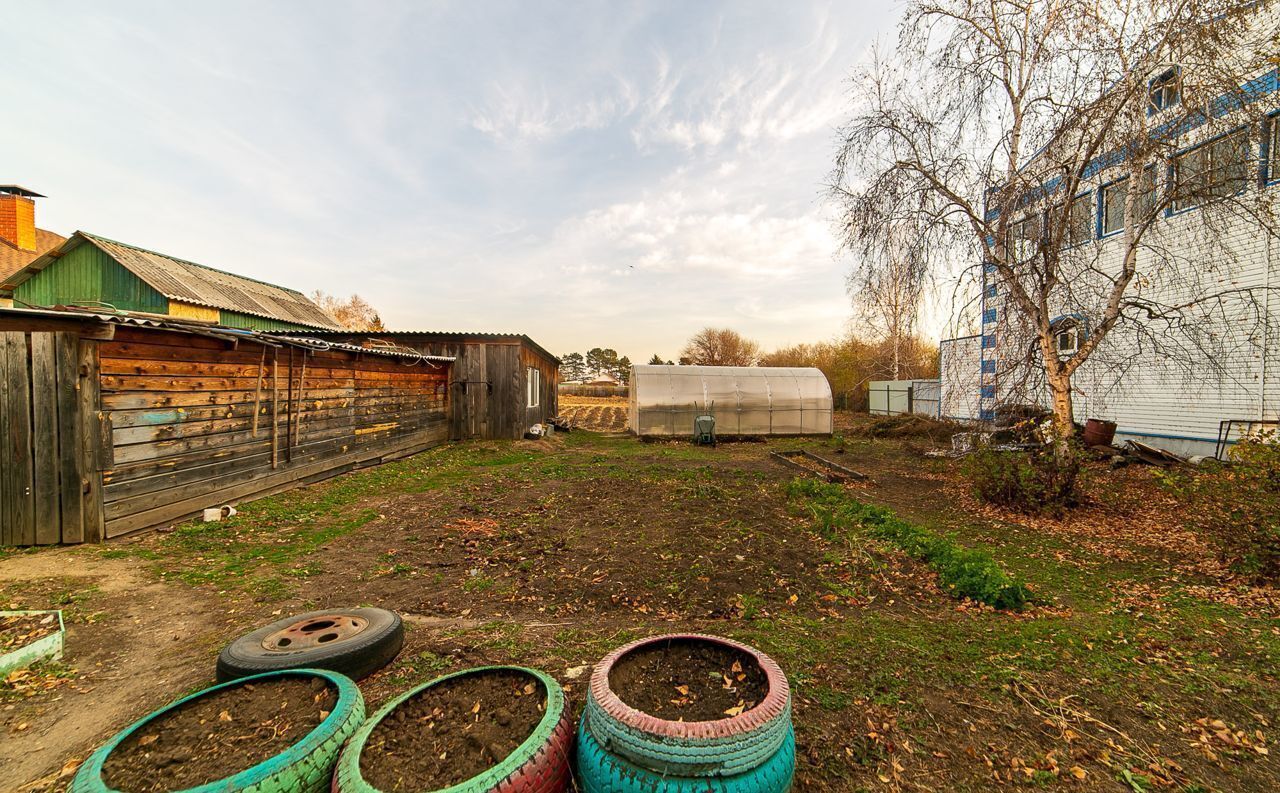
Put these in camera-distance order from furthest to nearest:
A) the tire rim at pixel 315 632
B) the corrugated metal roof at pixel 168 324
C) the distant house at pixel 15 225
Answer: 1. the distant house at pixel 15 225
2. the corrugated metal roof at pixel 168 324
3. the tire rim at pixel 315 632

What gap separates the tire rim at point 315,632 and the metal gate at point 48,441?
4.63 meters

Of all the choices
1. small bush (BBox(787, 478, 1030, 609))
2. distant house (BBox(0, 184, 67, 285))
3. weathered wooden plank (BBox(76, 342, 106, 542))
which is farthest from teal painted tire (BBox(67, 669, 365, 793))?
distant house (BBox(0, 184, 67, 285))

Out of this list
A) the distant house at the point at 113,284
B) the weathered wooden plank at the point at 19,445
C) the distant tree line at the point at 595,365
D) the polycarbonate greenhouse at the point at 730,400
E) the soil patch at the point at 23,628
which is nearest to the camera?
the soil patch at the point at 23,628

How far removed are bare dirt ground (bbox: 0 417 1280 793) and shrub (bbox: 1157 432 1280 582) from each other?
36cm

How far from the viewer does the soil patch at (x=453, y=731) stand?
1757 mm

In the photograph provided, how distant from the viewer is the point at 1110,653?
3.63 metres

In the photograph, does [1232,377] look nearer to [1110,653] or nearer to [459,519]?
[1110,653]

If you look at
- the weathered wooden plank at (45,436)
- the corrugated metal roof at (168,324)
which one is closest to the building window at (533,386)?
the corrugated metal roof at (168,324)

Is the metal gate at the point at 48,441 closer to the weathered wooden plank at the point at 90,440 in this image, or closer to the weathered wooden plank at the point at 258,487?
the weathered wooden plank at the point at 90,440

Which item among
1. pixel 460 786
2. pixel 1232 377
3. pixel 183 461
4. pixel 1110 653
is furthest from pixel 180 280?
pixel 1232 377

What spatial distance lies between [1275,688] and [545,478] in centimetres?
956

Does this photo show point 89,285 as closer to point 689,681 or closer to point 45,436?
point 45,436

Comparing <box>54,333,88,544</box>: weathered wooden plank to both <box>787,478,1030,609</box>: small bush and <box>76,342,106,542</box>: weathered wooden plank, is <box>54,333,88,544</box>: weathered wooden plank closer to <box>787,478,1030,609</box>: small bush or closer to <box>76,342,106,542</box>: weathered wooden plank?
<box>76,342,106,542</box>: weathered wooden plank

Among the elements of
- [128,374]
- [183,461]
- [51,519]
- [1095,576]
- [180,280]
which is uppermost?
[180,280]
